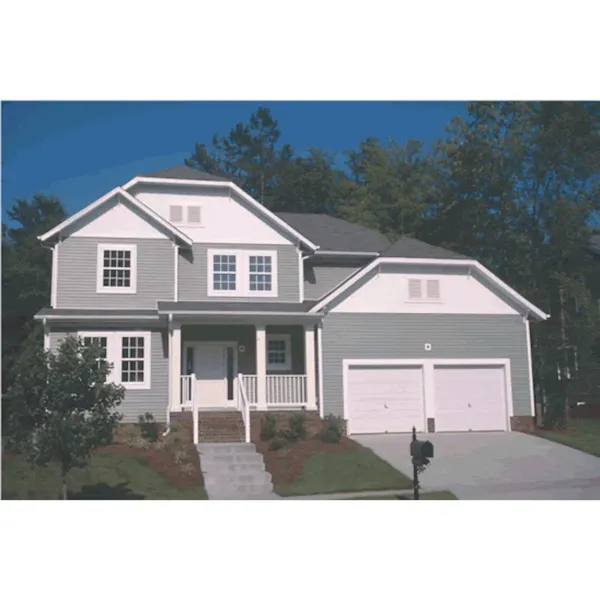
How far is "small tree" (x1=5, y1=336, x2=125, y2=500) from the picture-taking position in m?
9.82

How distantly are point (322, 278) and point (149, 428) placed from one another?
6034 mm

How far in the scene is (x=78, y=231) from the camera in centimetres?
1558

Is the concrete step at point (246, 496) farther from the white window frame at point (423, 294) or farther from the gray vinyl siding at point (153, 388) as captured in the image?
the white window frame at point (423, 294)

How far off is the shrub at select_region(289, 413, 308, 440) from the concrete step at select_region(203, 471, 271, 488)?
201 centimetres

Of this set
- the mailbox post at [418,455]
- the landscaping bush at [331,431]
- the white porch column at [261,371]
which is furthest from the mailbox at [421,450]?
the white porch column at [261,371]

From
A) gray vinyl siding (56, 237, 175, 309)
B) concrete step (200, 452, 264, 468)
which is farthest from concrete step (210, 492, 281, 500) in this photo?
gray vinyl siding (56, 237, 175, 309)

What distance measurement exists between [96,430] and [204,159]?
8.54 metres

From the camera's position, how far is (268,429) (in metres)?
13.7

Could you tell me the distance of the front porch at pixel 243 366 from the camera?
49.1 feet

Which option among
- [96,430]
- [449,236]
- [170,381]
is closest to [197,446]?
[170,381]

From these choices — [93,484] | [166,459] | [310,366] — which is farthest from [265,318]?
[93,484]
